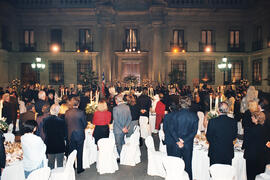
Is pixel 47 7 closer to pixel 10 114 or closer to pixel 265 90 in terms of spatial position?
pixel 10 114

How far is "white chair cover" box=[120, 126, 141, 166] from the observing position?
7.45 meters

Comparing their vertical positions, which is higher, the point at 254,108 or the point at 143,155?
the point at 254,108

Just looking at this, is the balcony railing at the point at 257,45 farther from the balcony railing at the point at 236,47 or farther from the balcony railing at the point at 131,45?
the balcony railing at the point at 131,45

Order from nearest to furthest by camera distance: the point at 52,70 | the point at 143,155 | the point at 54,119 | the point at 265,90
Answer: the point at 54,119, the point at 143,155, the point at 265,90, the point at 52,70

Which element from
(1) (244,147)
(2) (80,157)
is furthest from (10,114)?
(1) (244,147)

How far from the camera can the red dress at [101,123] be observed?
281 inches

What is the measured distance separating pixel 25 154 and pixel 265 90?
2560 cm

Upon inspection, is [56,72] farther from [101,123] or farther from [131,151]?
[131,151]

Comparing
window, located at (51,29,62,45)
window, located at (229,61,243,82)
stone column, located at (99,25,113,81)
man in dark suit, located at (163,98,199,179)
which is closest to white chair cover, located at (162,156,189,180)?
man in dark suit, located at (163,98,199,179)

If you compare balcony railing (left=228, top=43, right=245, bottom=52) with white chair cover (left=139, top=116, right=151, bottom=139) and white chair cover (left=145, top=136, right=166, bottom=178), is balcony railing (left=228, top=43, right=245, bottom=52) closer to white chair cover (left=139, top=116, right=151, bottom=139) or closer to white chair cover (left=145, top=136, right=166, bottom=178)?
white chair cover (left=139, top=116, right=151, bottom=139)

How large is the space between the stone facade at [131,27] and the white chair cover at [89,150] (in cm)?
1958

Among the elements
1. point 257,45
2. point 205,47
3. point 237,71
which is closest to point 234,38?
point 257,45

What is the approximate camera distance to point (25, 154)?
461 cm

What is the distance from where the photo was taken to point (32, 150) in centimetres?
456
